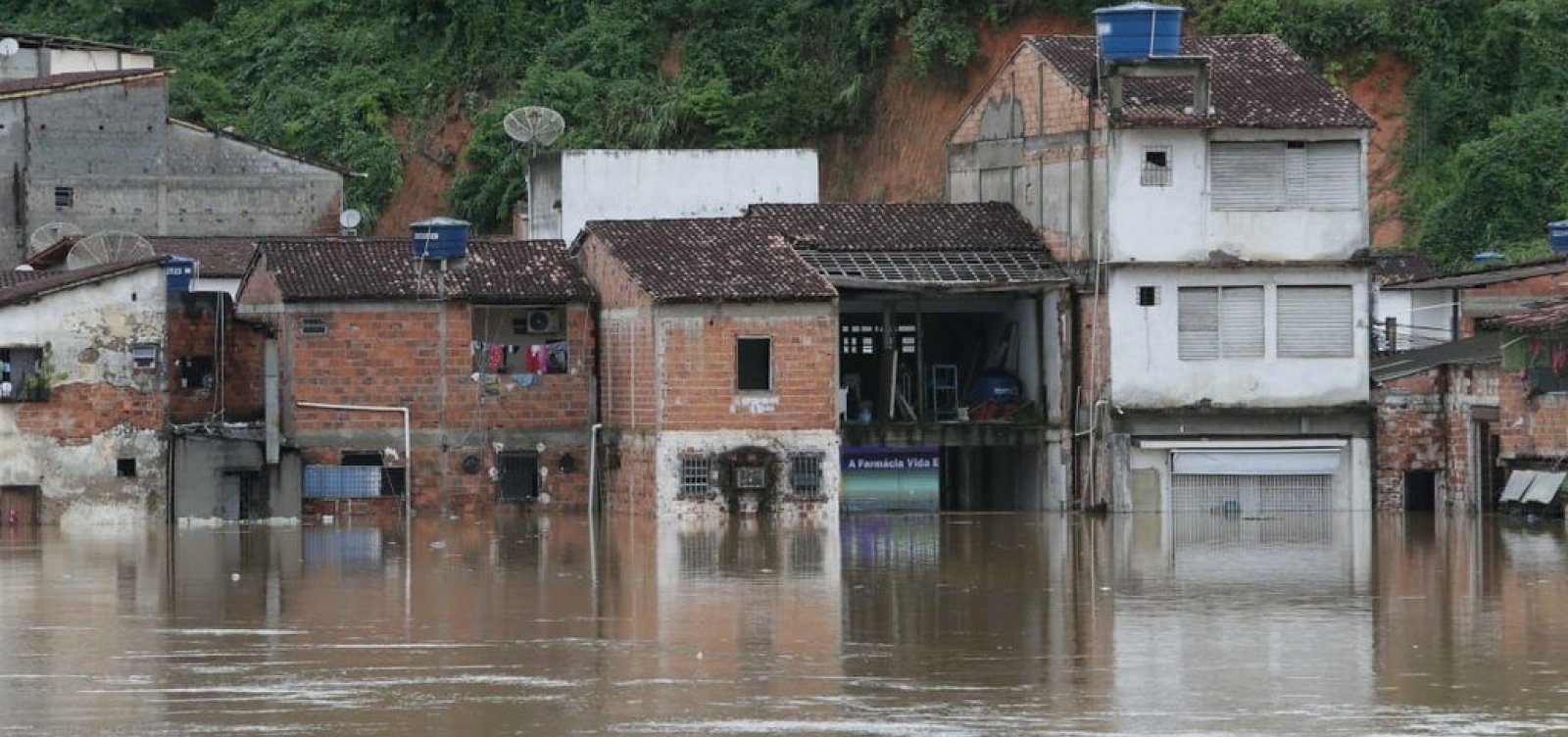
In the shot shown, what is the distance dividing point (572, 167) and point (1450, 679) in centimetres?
3408

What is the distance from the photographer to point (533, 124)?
196ft

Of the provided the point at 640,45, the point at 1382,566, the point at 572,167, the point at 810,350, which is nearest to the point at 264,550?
the point at 810,350

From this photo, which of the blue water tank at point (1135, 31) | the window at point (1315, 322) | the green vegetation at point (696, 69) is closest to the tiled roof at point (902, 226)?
the blue water tank at point (1135, 31)

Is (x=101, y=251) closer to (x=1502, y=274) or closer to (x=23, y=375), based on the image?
(x=23, y=375)

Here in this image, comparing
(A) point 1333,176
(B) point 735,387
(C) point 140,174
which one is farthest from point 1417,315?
(C) point 140,174

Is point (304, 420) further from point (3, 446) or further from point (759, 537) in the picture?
point (759, 537)

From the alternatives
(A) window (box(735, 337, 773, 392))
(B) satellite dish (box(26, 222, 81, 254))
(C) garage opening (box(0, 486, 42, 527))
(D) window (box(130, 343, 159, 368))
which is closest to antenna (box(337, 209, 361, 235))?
(B) satellite dish (box(26, 222, 81, 254))

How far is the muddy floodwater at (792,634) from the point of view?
76.6ft

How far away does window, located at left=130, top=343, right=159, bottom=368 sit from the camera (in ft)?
157

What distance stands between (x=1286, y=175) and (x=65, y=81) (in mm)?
27443

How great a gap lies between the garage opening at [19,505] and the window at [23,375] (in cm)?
133

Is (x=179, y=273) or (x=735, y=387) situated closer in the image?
(x=735, y=387)

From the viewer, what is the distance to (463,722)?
2291 centimetres

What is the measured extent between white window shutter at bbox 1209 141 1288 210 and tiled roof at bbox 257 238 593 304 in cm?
999
